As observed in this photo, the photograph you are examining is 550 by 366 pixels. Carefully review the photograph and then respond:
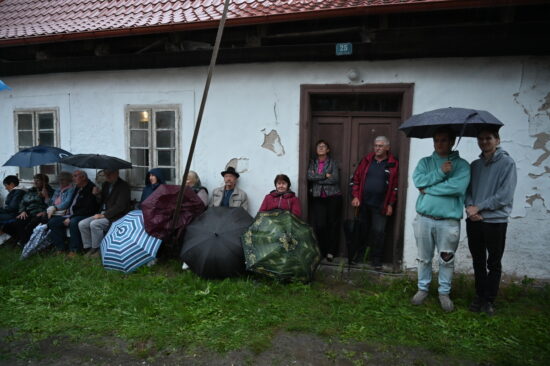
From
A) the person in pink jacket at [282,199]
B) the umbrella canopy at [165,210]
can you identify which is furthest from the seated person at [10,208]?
the person in pink jacket at [282,199]

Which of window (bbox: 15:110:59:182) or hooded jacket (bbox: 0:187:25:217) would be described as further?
window (bbox: 15:110:59:182)

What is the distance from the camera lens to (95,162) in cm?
541

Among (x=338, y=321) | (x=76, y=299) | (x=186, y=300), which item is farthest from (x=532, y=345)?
(x=76, y=299)

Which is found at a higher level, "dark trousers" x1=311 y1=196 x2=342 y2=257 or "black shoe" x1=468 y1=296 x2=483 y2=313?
"dark trousers" x1=311 y1=196 x2=342 y2=257

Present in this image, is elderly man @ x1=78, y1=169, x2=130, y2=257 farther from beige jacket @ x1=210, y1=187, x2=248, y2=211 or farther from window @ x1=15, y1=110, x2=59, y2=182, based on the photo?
window @ x1=15, y1=110, x2=59, y2=182

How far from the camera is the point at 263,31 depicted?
17.1 ft

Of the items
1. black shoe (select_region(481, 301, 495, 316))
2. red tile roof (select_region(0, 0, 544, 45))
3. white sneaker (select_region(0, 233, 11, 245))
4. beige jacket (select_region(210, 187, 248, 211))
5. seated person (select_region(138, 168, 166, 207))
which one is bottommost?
white sneaker (select_region(0, 233, 11, 245))

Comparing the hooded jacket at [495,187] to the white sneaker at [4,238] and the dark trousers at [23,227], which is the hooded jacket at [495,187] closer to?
the dark trousers at [23,227]

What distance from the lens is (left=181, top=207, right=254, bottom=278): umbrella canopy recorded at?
4340 mm

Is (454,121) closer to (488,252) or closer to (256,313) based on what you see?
(488,252)

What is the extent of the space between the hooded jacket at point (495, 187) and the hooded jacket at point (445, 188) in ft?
0.45

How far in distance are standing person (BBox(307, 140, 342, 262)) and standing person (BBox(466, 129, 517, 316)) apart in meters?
1.74

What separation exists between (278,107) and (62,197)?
12.0 ft

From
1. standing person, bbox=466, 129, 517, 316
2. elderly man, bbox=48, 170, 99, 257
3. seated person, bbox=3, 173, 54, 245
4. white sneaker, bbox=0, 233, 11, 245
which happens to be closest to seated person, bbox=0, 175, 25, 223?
seated person, bbox=3, 173, 54, 245
